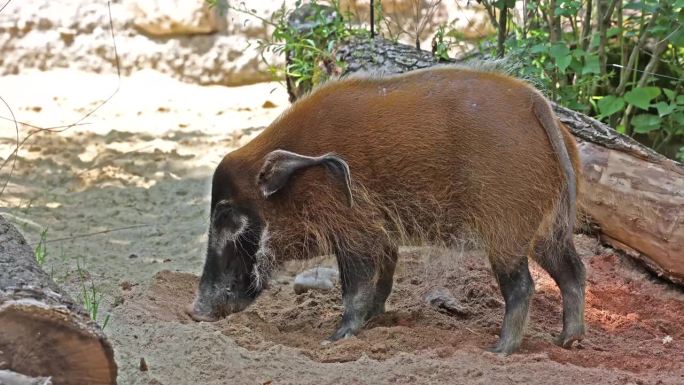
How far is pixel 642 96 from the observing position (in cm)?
620

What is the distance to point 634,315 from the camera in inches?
195

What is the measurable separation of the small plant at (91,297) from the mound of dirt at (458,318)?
170mm

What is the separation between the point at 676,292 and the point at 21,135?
19.3 ft

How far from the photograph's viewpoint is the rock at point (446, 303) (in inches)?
194

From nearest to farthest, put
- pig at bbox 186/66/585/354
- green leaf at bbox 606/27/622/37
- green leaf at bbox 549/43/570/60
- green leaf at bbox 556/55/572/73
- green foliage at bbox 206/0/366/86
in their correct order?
pig at bbox 186/66/585/354 → green leaf at bbox 556/55/572/73 → green leaf at bbox 549/43/570/60 → green leaf at bbox 606/27/622/37 → green foliage at bbox 206/0/366/86

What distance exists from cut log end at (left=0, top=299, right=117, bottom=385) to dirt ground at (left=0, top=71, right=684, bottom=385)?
0.56m

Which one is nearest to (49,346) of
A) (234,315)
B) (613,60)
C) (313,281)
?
(234,315)

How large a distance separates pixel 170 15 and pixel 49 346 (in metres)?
7.45

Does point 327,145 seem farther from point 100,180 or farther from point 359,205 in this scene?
point 100,180

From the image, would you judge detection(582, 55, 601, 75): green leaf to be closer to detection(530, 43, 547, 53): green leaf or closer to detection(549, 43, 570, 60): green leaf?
detection(549, 43, 570, 60): green leaf

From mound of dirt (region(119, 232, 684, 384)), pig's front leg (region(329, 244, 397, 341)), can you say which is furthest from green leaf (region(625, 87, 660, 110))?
pig's front leg (region(329, 244, 397, 341))

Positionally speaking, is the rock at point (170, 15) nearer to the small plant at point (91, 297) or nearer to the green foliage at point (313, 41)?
the green foliage at point (313, 41)

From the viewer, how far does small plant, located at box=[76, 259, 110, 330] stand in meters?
4.14

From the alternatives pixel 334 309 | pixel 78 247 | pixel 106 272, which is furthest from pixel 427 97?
pixel 78 247
